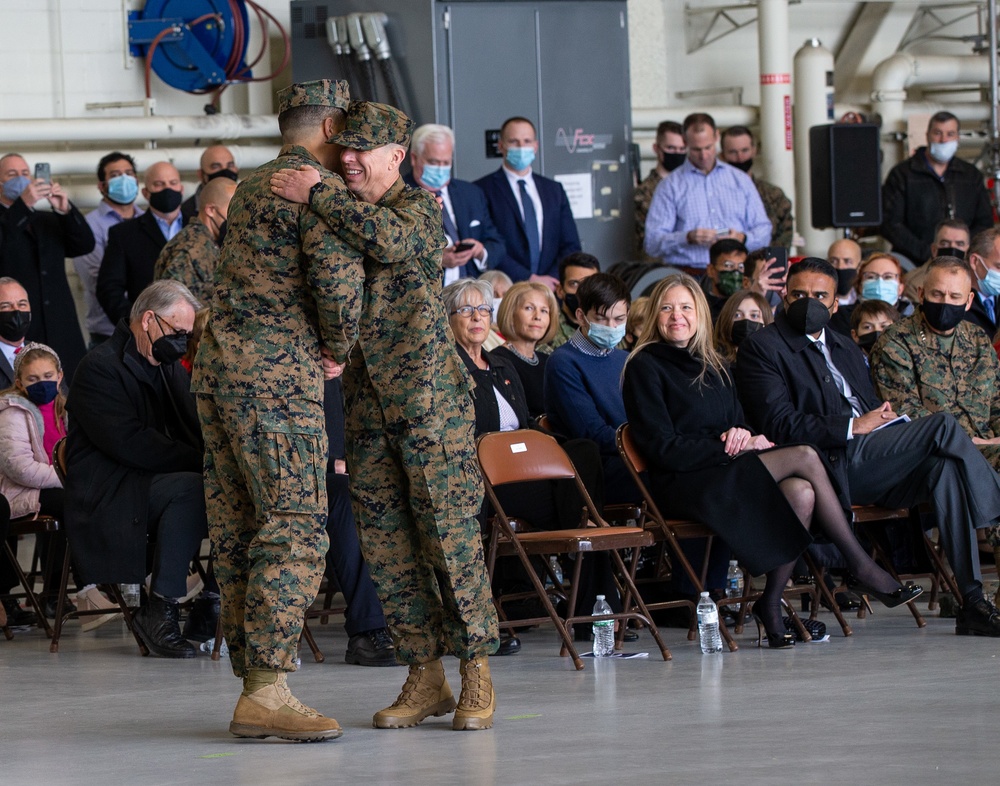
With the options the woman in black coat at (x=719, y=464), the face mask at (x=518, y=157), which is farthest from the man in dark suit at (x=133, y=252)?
the woman in black coat at (x=719, y=464)

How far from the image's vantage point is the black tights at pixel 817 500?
570 cm

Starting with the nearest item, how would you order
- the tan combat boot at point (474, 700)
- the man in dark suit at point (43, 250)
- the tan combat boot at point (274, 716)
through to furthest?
1. the tan combat boot at point (274, 716)
2. the tan combat boot at point (474, 700)
3. the man in dark suit at point (43, 250)

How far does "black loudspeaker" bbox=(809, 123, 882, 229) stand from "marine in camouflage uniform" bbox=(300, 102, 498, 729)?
585cm

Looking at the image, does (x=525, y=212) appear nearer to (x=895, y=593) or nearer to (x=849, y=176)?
(x=849, y=176)

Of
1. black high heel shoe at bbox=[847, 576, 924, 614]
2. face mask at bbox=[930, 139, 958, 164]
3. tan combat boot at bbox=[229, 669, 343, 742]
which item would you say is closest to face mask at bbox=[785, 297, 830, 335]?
black high heel shoe at bbox=[847, 576, 924, 614]

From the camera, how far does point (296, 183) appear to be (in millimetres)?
3896

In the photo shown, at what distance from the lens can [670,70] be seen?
11.8m

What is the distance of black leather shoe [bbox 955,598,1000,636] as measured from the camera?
18.7 feet

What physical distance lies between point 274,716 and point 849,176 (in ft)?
21.5

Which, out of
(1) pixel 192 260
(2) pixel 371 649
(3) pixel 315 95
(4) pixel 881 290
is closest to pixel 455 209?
(1) pixel 192 260

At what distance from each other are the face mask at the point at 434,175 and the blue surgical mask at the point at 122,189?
5.41 ft

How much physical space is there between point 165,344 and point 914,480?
9.26ft

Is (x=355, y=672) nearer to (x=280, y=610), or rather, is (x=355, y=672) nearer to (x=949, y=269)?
(x=280, y=610)

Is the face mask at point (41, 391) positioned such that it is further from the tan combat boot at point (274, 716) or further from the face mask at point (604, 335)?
the tan combat boot at point (274, 716)
